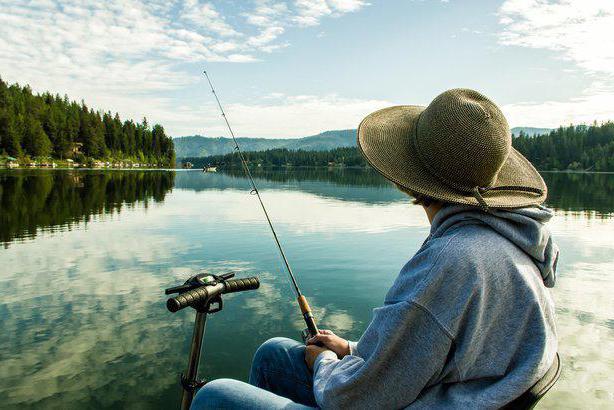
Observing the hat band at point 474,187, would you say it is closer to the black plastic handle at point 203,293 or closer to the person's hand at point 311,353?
the person's hand at point 311,353

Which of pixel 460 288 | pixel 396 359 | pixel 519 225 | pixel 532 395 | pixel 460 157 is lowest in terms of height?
pixel 532 395

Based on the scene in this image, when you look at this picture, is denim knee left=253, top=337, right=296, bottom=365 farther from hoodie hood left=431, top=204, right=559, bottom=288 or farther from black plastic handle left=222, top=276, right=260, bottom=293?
hoodie hood left=431, top=204, right=559, bottom=288

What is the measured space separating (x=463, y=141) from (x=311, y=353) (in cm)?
140

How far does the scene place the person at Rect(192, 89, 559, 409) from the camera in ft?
5.32

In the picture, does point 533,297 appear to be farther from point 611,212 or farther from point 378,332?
point 611,212

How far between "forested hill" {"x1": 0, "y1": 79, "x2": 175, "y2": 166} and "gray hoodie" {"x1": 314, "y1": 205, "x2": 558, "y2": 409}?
109m

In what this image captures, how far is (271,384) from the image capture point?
2863mm

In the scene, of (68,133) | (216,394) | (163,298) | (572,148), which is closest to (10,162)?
(68,133)

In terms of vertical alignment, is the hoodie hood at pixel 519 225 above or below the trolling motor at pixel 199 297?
above

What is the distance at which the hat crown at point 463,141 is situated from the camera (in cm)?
187

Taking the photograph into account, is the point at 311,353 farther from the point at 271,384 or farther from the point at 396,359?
the point at 396,359

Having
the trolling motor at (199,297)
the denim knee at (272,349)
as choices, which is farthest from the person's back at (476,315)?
the trolling motor at (199,297)

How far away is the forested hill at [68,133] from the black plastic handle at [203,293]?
4246 inches

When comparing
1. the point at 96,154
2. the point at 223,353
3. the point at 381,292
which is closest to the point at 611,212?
the point at 381,292
